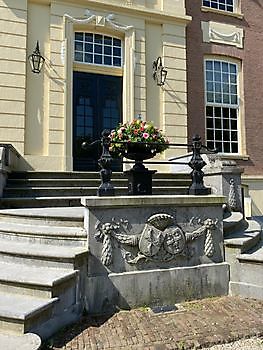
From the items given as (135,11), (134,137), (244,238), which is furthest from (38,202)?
(135,11)

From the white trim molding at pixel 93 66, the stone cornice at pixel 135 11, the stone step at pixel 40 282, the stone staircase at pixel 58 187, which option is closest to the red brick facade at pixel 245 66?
the stone cornice at pixel 135 11

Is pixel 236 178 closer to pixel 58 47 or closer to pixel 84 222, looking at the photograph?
pixel 84 222

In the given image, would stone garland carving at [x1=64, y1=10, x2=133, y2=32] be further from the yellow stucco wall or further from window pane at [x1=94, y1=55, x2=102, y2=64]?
window pane at [x1=94, y1=55, x2=102, y2=64]

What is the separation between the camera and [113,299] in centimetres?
383

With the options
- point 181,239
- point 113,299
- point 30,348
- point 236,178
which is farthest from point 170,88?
point 30,348

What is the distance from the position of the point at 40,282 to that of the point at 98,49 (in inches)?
306

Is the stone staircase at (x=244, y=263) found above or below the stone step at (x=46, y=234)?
below

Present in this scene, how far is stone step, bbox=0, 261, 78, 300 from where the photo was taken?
315 centimetres

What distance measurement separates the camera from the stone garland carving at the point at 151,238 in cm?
383

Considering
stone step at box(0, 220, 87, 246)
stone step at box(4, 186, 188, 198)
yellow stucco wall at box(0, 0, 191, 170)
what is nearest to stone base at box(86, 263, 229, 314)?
stone step at box(0, 220, 87, 246)

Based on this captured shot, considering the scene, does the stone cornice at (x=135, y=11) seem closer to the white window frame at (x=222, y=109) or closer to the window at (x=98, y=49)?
the window at (x=98, y=49)

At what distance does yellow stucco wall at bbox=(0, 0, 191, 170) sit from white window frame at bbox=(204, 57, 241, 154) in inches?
49.2

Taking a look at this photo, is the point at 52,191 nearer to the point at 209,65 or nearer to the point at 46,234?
the point at 46,234

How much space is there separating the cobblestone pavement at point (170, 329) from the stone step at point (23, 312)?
0.27 meters
